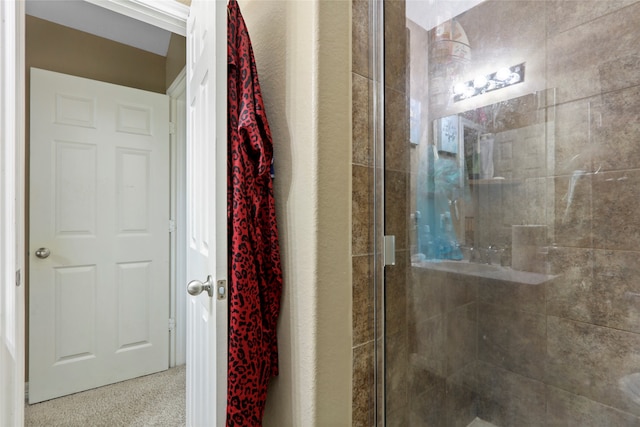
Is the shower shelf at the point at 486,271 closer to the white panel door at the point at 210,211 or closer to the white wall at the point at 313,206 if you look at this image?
the white wall at the point at 313,206

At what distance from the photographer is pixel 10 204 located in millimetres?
1044

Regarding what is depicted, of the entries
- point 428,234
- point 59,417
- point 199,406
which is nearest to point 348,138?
point 428,234

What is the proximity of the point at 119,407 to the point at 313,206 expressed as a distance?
1.91m

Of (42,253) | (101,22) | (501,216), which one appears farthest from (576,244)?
(101,22)

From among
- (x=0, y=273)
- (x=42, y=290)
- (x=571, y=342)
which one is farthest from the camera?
(x=42, y=290)

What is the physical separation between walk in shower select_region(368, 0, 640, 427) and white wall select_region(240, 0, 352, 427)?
14cm

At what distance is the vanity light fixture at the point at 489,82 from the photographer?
117cm

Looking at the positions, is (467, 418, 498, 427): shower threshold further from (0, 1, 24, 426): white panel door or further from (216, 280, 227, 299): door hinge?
(0, 1, 24, 426): white panel door

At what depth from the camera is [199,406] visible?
110 cm

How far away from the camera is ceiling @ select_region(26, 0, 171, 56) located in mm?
2053

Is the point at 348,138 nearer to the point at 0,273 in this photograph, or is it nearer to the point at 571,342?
the point at 571,342

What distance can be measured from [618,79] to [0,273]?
204 centimetres

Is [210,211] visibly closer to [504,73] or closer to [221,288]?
[221,288]

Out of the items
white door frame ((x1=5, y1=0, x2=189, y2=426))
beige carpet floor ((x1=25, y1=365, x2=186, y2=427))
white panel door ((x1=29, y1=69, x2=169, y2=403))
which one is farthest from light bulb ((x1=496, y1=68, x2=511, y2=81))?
beige carpet floor ((x1=25, y1=365, x2=186, y2=427))
